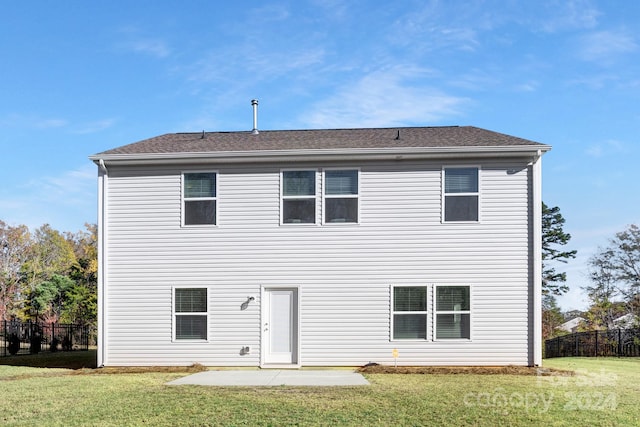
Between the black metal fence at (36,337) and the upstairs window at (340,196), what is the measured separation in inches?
515

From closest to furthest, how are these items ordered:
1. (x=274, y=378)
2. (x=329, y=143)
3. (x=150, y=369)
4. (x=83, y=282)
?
(x=274, y=378), (x=150, y=369), (x=329, y=143), (x=83, y=282)

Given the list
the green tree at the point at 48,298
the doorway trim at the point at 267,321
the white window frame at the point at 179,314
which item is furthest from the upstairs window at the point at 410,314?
the green tree at the point at 48,298

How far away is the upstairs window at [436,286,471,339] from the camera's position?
13.1m

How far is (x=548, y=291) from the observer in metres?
35.1

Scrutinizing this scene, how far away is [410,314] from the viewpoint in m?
13.2

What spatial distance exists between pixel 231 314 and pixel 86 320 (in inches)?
936

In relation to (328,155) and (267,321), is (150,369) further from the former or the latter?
(328,155)

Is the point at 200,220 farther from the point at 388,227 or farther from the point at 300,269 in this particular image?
the point at 388,227

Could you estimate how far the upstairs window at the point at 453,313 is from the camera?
1313cm

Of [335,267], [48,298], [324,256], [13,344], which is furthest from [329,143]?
[48,298]

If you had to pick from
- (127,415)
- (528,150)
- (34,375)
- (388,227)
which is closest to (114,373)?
(34,375)

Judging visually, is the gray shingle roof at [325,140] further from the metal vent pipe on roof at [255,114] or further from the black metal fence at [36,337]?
the black metal fence at [36,337]

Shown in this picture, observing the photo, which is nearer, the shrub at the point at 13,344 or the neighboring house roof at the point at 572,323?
the shrub at the point at 13,344

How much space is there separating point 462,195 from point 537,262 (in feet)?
7.51
